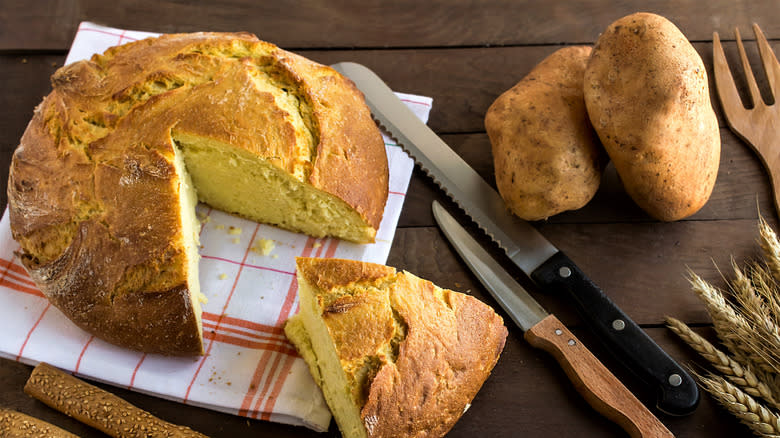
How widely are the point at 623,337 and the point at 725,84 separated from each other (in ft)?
5.33

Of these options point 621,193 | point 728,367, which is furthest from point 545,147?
point 728,367

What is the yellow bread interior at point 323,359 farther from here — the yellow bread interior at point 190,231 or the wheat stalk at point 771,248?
the wheat stalk at point 771,248

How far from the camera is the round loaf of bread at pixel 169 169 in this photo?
252 centimetres

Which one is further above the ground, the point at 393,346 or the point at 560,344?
the point at 393,346

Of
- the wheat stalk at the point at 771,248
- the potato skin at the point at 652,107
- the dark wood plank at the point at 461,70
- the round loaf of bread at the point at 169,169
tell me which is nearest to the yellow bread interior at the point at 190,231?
the round loaf of bread at the point at 169,169

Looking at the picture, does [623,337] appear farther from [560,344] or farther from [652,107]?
[652,107]

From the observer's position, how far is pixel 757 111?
3395 mm

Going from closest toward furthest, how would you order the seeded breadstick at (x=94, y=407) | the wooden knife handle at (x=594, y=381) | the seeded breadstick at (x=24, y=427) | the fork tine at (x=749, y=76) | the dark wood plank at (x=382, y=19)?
the seeded breadstick at (x=24, y=427)
the seeded breadstick at (x=94, y=407)
the wooden knife handle at (x=594, y=381)
the fork tine at (x=749, y=76)
the dark wood plank at (x=382, y=19)

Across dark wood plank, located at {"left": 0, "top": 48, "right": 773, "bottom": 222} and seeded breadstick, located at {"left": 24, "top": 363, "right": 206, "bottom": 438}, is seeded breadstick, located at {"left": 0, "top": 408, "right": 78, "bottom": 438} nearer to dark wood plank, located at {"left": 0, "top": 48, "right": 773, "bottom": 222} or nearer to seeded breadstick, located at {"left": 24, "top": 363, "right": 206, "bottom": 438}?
seeded breadstick, located at {"left": 24, "top": 363, "right": 206, "bottom": 438}

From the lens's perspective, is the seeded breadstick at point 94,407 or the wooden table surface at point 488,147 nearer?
the seeded breadstick at point 94,407

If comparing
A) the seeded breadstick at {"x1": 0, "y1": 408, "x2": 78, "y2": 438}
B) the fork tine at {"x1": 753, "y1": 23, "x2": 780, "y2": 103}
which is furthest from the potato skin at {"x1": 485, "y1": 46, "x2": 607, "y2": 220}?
the seeded breadstick at {"x1": 0, "y1": 408, "x2": 78, "y2": 438}

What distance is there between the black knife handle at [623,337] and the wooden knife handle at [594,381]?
4.9 inches

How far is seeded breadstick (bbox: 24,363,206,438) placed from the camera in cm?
248

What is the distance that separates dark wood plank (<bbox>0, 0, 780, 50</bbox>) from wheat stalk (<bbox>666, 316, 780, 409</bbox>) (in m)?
1.75
